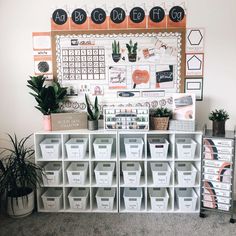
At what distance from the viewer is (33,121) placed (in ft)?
9.66

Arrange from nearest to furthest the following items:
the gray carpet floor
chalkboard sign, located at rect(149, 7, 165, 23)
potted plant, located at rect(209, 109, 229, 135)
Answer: the gray carpet floor → potted plant, located at rect(209, 109, 229, 135) → chalkboard sign, located at rect(149, 7, 165, 23)

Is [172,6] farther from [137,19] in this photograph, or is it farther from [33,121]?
[33,121]

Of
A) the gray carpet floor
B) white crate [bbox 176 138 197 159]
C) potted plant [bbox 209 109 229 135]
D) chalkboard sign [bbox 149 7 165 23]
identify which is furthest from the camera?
chalkboard sign [bbox 149 7 165 23]

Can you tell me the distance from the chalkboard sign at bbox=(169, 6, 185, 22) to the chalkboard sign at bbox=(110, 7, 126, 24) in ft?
1.63

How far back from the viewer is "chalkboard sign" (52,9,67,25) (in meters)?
2.77

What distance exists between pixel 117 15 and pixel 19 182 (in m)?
1.99

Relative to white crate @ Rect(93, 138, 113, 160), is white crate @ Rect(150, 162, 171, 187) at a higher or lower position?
lower

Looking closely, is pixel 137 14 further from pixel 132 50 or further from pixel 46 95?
pixel 46 95

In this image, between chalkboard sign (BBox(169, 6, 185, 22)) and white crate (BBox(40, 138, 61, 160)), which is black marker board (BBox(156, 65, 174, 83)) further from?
white crate (BBox(40, 138, 61, 160))

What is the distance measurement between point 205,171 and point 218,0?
1.74m

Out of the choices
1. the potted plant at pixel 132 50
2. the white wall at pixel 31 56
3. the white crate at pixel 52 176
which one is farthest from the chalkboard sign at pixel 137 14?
the white crate at pixel 52 176

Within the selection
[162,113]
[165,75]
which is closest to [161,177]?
[162,113]

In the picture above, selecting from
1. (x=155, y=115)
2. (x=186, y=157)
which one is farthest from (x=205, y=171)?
(x=155, y=115)

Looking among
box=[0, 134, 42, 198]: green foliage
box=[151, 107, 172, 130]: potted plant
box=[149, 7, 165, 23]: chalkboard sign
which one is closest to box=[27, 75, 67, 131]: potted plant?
box=[0, 134, 42, 198]: green foliage
